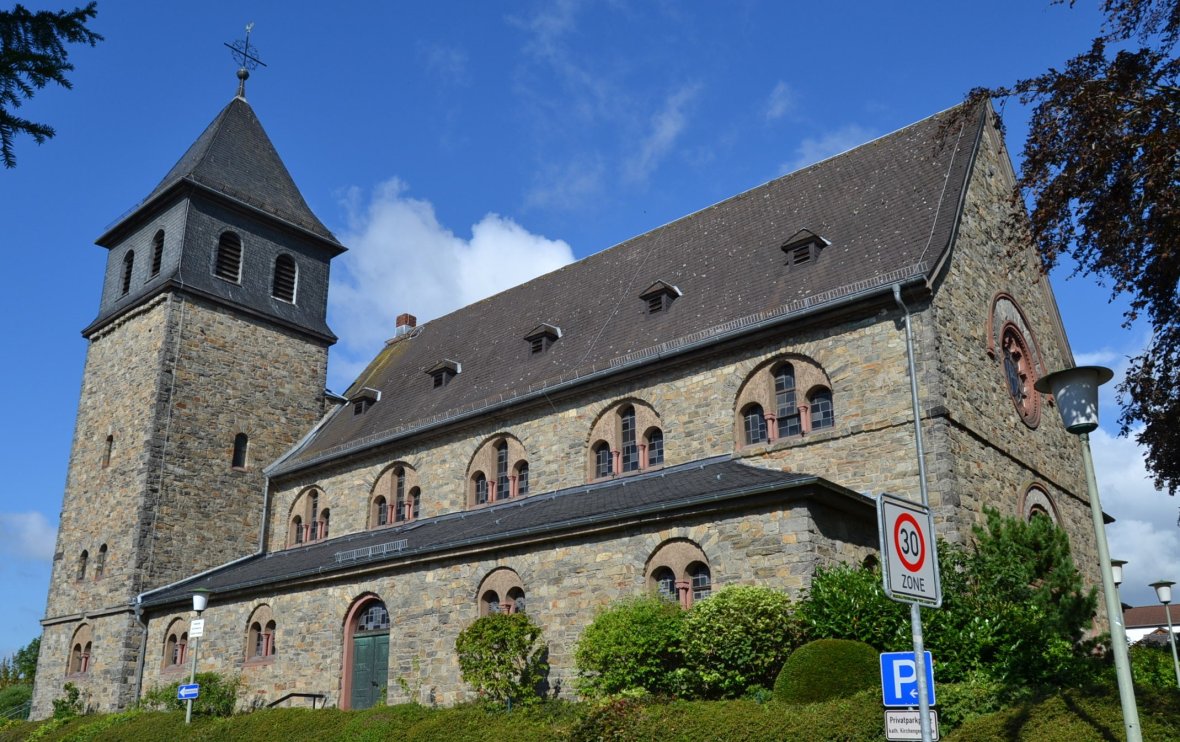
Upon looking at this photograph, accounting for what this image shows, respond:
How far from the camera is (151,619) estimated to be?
29641mm

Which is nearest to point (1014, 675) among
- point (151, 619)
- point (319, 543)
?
point (319, 543)

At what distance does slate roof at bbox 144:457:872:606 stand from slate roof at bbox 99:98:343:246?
13166mm

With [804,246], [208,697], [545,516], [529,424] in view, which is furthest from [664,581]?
[208,697]

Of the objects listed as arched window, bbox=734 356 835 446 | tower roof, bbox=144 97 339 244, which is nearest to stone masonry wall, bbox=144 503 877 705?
arched window, bbox=734 356 835 446

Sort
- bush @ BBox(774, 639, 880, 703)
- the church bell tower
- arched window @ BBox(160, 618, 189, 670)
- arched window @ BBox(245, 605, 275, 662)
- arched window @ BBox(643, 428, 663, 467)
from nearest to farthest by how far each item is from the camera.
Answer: bush @ BBox(774, 639, 880, 703) < arched window @ BBox(643, 428, 663, 467) < arched window @ BBox(245, 605, 275, 662) < arched window @ BBox(160, 618, 189, 670) < the church bell tower

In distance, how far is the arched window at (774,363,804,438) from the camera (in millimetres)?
20953

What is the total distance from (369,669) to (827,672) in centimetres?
1289

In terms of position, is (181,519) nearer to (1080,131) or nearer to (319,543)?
(319,543)

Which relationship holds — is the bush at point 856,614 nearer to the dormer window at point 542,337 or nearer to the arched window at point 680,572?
the arched window at point 680,572

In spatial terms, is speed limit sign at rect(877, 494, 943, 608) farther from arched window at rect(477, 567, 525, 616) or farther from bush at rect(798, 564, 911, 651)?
arched window at rect(477, 567, 525, 616)

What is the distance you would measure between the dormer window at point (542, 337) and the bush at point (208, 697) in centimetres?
1167

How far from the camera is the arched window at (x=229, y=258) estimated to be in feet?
114

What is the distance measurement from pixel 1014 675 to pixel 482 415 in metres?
15.5

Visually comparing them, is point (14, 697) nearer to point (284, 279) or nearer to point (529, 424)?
point (284, 279)
